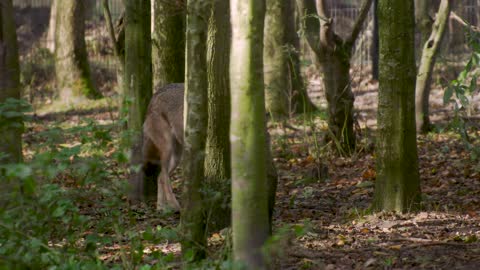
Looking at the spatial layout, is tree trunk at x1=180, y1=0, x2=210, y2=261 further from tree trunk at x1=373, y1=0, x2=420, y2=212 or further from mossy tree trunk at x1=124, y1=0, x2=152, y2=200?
mossy tree trunk at x1=124, y1=0, x2=152, y2=200

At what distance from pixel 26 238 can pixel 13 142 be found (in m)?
1.63

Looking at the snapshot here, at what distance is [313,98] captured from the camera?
688 inches

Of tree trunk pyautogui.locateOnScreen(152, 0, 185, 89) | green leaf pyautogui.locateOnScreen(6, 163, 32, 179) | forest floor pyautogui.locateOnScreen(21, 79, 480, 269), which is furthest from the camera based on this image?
tree trunk pyautogui.locateOnScreen(152, 0, 185, 89)

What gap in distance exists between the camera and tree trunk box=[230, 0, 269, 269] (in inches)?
181

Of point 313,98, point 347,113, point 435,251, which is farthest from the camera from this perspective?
point 313,98

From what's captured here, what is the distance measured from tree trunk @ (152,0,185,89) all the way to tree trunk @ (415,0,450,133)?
11.1 feet

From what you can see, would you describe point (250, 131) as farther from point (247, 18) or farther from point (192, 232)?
point (192, 232)

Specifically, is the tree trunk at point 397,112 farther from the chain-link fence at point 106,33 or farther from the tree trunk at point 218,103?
the chain-link fence at point 106,33

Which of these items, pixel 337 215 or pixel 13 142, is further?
pixel 337 215

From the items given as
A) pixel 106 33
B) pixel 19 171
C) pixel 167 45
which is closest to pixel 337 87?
pixel 167 45

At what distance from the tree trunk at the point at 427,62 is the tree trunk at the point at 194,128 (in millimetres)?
6131

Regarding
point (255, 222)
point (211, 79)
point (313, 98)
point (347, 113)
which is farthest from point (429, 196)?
point (313, 98)

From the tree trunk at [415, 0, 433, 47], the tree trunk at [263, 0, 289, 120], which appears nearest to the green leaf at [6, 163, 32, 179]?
the tree trunk at [415, 0, 433, 47]

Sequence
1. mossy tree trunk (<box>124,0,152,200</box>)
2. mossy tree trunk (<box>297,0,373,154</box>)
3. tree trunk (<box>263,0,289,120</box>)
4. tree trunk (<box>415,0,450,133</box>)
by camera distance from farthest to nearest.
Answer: tree trunk (<box>263,0,289,120</box>)
tree trunk (<box>415,0,450,133</box>)
mossy tree trunk (<box>297,0,373,154</box>)
mossy tree trunk (<box>124,0,152,200</box>)
